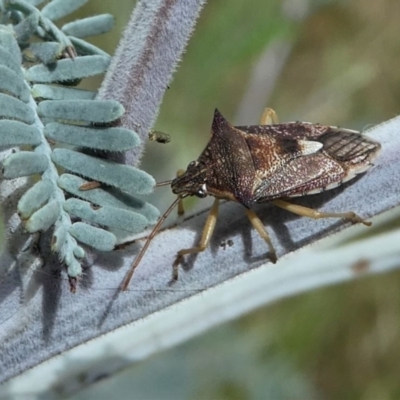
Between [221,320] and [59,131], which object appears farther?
[221,320]

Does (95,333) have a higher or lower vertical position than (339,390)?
higher

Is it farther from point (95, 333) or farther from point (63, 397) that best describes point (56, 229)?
point (63, 397)

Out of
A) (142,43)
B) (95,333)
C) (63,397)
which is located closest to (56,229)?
(95,333)

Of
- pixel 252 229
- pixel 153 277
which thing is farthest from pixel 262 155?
pixel 153 277

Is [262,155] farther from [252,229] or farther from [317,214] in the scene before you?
[252,229]

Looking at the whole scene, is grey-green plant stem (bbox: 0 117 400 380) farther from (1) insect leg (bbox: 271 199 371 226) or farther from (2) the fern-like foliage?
(2) the fern-like foliage

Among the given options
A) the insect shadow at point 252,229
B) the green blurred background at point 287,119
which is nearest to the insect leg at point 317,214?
the insect shadow at point 252,229

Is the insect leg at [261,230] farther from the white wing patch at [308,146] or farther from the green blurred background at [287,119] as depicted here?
the green blurred background at [287,119]
